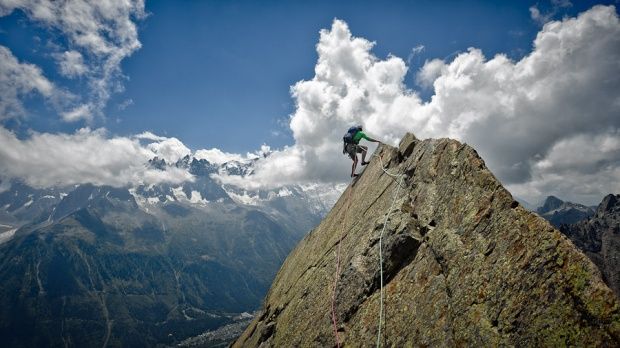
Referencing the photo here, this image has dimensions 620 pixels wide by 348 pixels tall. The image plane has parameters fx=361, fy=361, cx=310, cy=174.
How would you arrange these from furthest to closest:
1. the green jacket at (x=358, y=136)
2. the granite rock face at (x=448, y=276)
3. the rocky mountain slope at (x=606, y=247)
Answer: the rocky mountain slope at (x=606, y=247) < the green jacket at (x=358, y=136) < the granite rock face at (x=448, y=276)

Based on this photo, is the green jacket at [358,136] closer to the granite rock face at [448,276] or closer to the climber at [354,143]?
the climber at [354,143]

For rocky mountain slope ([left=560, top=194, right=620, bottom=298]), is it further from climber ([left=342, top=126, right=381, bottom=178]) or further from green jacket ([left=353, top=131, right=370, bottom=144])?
green jacket ([left=353, top=131, right=370, bottom=144])

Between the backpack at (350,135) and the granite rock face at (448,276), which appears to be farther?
the backpack at (350,135)

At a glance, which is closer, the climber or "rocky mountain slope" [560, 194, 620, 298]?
the climber

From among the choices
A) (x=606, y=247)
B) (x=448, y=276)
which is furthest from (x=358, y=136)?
(x=606, y=247)

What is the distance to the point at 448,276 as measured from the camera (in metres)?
11.6

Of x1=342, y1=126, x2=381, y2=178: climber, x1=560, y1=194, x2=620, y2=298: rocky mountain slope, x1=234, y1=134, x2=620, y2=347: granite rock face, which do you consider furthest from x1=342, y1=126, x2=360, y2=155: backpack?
x1=560, y1=194, x2=620, y2=298: rocky mountain slope

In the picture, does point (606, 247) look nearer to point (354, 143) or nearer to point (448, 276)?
point (354, 143)

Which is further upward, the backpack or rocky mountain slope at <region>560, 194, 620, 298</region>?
the backpack

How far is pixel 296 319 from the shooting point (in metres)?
18.2

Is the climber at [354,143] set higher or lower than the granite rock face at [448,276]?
higher

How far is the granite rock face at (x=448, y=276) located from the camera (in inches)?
335

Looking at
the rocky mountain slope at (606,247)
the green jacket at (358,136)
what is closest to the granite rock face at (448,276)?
the green jacket at (358,136)

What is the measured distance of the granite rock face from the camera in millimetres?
8500
